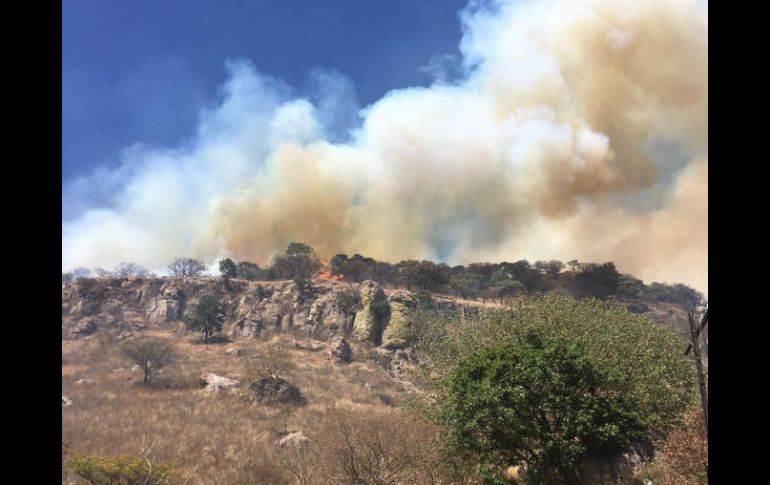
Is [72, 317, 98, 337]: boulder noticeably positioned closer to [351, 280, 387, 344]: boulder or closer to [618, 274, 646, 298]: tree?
[351, 280, 387, 344]: boulder

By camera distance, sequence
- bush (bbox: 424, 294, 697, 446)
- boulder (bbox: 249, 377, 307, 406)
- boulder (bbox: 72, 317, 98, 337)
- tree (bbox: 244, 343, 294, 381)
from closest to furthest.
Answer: bush (bbox: 424, 294, 697, 446) → boulder (bbox: 249, 377, 307, 406) → tree (bbox: 244, 343, 294, 381) → boulder (bbox: 72, 317, 98, 337)

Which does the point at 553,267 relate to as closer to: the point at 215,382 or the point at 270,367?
the point at 270,367

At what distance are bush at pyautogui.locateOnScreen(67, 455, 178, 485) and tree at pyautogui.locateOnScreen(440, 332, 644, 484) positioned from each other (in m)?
17.3

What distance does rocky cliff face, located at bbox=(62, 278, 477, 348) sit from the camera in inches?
3241

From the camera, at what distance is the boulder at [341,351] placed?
72.2 metres

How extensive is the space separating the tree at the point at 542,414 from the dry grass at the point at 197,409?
14651 mm

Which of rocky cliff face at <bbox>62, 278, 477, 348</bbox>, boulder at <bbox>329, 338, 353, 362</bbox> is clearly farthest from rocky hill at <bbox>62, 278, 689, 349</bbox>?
boulder at <bbox>329, 338, 353, 362</bbox>

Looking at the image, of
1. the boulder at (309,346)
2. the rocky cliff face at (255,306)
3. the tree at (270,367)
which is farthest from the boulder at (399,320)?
the tree at (270,367)

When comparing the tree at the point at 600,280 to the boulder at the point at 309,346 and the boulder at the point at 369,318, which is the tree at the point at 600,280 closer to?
the boulder at the point at 369,318

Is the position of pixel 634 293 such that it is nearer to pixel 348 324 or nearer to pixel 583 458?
pixel 348 324

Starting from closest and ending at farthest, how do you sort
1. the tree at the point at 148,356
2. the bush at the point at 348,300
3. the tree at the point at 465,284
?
the tree at the point at 148,356 < the bush at the point at 348,300 < the tree at the point at 465,284

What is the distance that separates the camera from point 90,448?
36.8m

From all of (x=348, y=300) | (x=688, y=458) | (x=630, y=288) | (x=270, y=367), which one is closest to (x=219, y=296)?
(x=348, y=300)

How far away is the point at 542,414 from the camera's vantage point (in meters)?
21.3
